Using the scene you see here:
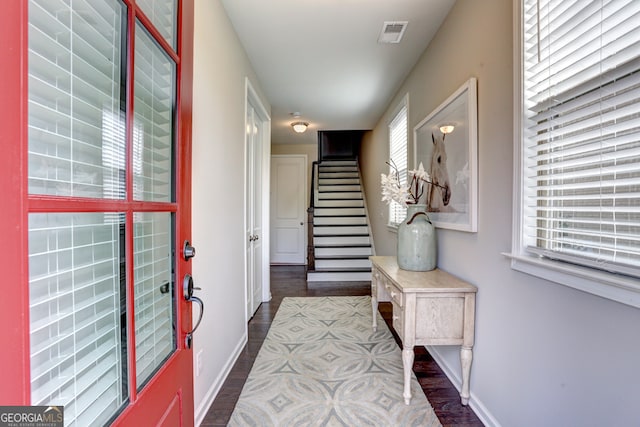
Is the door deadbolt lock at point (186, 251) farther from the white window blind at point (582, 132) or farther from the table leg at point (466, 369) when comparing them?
the table leg at point (466, 369)

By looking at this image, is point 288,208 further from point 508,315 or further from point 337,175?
point 508,315

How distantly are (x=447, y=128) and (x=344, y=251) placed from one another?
352cm

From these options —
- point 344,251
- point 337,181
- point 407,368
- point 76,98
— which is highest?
point 337,181

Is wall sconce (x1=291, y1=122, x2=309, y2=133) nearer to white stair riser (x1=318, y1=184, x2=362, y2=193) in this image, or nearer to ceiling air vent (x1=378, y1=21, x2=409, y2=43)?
white stair riser (x1=318, y1=184, x2=362, y2=193)

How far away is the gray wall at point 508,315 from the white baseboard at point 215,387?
155cm

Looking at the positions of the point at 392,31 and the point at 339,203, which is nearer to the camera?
the point at 392,31

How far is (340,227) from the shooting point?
582 cm

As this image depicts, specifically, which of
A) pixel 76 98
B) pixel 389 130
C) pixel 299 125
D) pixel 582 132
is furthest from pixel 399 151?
pixel 76 98

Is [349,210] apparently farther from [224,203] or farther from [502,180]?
[502,180]

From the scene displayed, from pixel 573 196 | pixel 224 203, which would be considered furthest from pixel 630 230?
pixel 224 203

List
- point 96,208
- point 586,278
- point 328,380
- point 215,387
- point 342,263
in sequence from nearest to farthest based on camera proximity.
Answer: point 96,208 → point 586,278 → point 215,387 → point 328,380 → point 342,263

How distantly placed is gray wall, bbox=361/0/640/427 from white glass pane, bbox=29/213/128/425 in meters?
1.39

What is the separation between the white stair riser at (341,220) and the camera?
587cm

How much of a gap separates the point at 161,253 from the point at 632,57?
1509 millimetres
